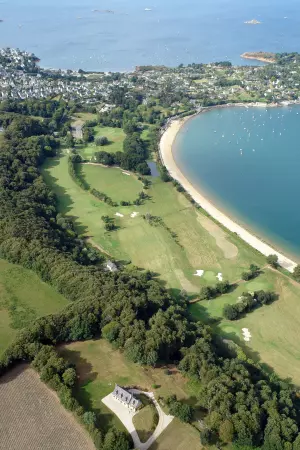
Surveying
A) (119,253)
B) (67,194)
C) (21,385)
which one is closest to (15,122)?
(67,194)

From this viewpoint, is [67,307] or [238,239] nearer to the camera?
[67,307]

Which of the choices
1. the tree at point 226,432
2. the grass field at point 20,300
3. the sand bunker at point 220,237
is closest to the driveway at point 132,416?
the tree at point 226,432

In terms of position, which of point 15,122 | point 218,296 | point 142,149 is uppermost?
point 15,122

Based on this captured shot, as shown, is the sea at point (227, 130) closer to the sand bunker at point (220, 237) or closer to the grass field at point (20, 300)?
the sand bunker at point (220, 237)

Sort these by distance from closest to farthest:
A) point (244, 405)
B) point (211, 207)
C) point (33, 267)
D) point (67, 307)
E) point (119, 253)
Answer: point (244, 405), point (67, 307), point (33, 267), point (119, 253), point (211, 207)

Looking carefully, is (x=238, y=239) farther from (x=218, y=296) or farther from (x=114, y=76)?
(x=114, y=76)

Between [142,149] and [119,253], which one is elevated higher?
[142,149]

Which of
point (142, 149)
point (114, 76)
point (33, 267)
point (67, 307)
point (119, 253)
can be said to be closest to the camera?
point (67, 307)
